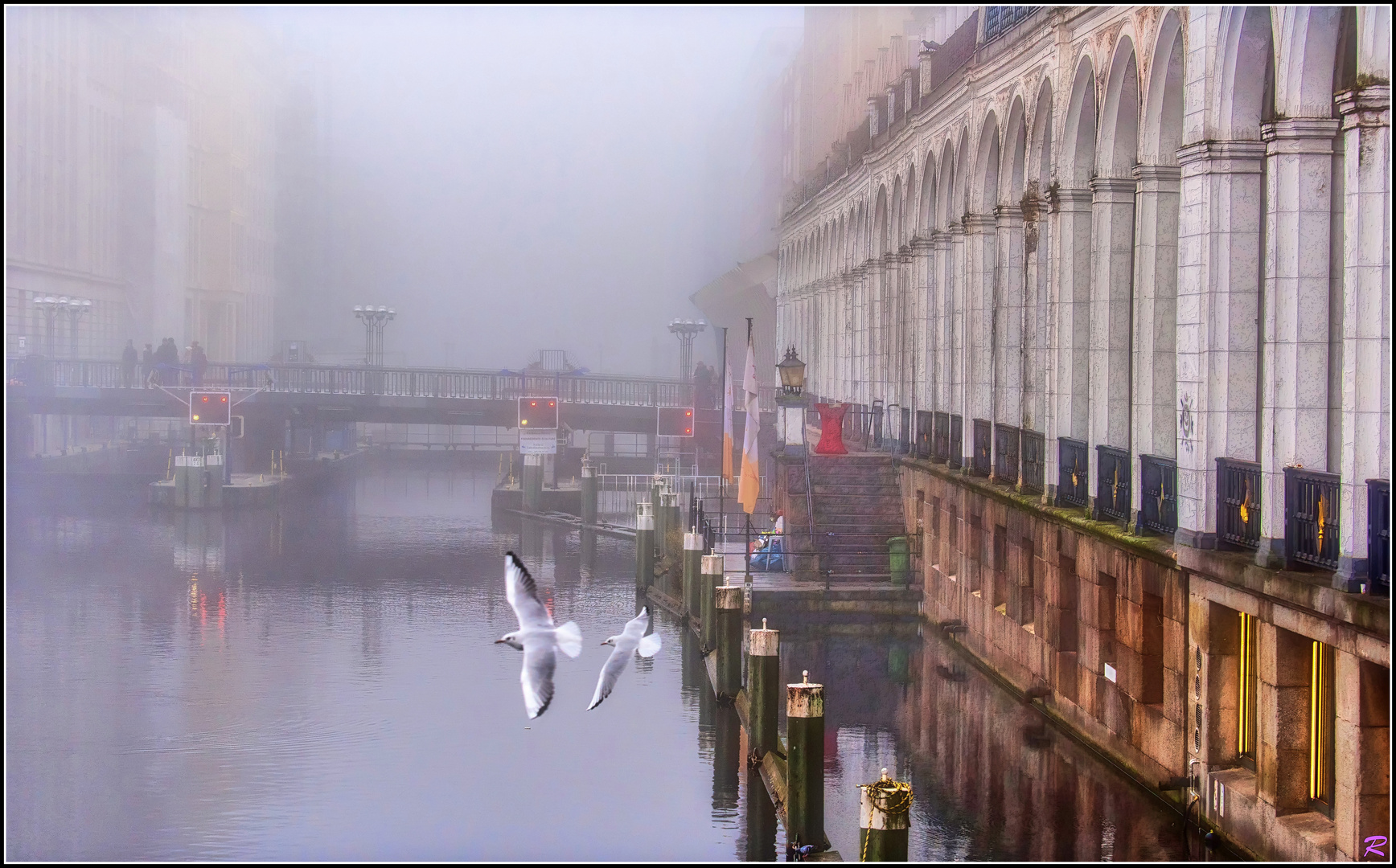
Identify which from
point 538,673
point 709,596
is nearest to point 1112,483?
point 709,596

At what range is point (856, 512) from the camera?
36.4 meters

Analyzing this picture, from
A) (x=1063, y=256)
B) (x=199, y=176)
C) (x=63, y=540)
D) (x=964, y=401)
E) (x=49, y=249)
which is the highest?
(x=199, y=176)

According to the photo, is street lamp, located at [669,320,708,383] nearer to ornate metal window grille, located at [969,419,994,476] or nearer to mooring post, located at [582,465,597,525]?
mooring post, located at [582,465,597,525]

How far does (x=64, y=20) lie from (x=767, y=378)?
40813mm

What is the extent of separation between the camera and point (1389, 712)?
14.2m

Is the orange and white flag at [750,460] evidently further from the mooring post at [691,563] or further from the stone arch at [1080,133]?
the stone arch at [1080,133]

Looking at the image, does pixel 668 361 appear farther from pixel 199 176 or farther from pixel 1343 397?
pixel 1343 397

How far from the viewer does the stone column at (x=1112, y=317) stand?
75.8ft

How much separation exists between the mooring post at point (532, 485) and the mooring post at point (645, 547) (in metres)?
20.0

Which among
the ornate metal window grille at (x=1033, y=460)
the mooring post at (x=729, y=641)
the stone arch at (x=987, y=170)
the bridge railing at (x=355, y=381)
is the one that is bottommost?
the mooring post at (x=729, y=641)

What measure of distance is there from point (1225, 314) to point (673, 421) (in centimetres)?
4918

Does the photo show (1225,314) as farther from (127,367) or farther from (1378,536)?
(127,367)

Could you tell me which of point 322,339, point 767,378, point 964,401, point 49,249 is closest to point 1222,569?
point 964,401

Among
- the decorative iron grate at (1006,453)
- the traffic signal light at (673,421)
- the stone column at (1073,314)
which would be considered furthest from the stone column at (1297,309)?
the traffic signal light at (673,421)
